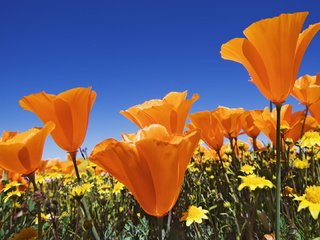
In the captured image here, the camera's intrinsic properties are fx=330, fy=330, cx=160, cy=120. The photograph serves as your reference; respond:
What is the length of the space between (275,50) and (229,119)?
1.10 meters

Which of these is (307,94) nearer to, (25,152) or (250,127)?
(250,127)

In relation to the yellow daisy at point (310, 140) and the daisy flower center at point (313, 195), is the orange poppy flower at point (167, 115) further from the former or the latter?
the yellow daisy at point (310, 140)

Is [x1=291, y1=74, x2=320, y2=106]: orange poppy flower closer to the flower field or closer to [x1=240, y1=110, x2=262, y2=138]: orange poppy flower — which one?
the flower field

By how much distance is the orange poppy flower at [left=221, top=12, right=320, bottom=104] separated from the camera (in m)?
0.97

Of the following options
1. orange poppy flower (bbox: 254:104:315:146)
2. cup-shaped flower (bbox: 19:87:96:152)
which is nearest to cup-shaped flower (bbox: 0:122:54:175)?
cup-shaped flower (bbox: 19:87:96:152)

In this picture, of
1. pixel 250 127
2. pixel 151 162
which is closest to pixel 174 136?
pixel 151 162

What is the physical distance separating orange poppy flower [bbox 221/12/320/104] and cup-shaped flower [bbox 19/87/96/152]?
1.96ft

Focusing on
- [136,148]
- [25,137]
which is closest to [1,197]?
[25,137]

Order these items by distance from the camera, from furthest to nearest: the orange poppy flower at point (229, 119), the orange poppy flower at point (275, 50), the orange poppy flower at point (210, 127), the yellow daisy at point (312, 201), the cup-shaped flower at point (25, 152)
→ the orange poppy flower at point (229, 119) < the orange poppy flower at point (210, 127) < the yellow daisy at point (312, 201) < the cup-shaped flower at point (25, 152) < the orange poppy flower at point (275, 50)

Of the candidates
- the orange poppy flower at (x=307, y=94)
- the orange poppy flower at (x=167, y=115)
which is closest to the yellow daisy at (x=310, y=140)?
the orange poppy flower at (x=307, y=94)

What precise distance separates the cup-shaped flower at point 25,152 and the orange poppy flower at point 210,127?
2.85ft

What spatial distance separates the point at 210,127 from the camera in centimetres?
193

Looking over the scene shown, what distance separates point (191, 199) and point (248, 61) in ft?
5.30

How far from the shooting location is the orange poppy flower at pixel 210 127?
1834 millimetres
